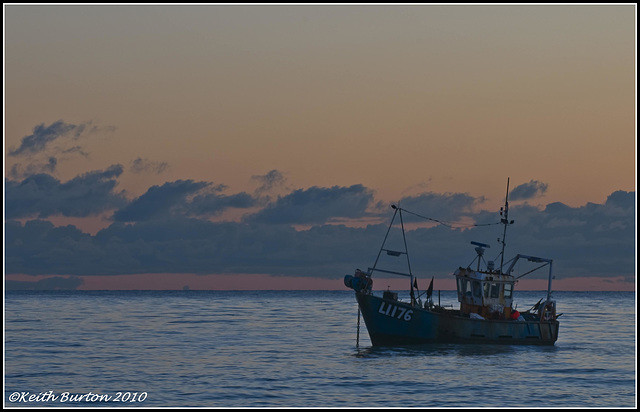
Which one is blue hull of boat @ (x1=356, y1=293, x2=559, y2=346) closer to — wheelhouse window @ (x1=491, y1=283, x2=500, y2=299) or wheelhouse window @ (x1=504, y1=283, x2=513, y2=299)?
wheelhouse window @ (x1=491, y1=283, x2=500, y2=299)

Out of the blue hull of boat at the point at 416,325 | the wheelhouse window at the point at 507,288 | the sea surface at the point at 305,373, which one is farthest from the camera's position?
the wheelhouse window at the point at 507,288

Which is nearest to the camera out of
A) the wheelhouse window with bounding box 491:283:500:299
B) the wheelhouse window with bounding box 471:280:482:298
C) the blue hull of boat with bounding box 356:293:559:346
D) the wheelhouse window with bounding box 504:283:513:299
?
the blue hull of boat with bounding box 356:293:559:346

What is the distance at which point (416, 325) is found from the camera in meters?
56.1

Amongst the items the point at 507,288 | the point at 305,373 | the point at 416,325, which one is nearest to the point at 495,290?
the point at 507,288

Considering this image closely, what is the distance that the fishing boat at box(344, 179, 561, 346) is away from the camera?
5609cm

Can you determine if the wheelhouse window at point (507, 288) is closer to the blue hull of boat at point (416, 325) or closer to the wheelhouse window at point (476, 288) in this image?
the wheelhouse window at point (476, 288)

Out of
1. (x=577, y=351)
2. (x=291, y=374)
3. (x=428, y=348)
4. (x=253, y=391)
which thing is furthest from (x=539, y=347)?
(x=253, y=391)

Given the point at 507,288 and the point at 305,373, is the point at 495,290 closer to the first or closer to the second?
the point at 507,288

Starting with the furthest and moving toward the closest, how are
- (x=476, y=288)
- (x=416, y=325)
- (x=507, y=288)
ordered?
(x=507, y=288), (x=476, y=288), (x=416, y=325)

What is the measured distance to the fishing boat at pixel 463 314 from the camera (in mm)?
56094

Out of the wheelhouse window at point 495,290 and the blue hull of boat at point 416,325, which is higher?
the wheelhouse window at point 495,290

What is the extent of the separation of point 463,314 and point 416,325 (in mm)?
4265

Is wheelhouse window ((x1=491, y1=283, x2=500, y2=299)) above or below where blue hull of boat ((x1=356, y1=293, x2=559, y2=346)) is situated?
above

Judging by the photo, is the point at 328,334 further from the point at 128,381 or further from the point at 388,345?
the point at 128,381
